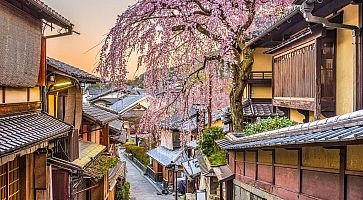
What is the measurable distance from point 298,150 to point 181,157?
27617 millimetres

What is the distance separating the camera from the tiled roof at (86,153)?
14.7 m

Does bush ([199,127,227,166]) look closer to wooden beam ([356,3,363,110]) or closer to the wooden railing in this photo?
the wooden railing

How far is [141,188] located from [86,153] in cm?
2188

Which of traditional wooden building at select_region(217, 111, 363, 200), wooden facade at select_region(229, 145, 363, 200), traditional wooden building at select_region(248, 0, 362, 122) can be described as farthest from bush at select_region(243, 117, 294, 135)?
traditional wooden building at select_region(217, 111, 363, 200)

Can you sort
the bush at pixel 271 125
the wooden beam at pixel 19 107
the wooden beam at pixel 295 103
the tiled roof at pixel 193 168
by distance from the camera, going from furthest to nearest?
the tiled roof at pixel 193 168 → the bush at pixel 271 125 → the wooden beam at pixel 295 103 → the wooden beam at pixel 19 107

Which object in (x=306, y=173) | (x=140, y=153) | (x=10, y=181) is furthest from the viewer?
(x=140, y=153)

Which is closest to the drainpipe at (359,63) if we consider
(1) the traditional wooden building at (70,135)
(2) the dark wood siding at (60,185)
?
(1) the traditional wooden building at (70,135)

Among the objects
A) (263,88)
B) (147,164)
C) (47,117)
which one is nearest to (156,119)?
(263,88)

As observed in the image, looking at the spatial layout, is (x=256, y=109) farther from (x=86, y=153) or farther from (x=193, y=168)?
(x=86, y=153)

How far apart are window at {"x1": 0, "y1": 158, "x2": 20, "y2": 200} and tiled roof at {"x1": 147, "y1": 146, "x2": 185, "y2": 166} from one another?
82.2 ft

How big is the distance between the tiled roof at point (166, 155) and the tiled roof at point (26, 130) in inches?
960

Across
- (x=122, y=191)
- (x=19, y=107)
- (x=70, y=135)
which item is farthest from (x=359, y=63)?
(x=122, y=191)

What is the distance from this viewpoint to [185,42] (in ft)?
54.0

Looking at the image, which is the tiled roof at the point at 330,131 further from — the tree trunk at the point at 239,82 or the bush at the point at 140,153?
the bush at the point at 140,153
